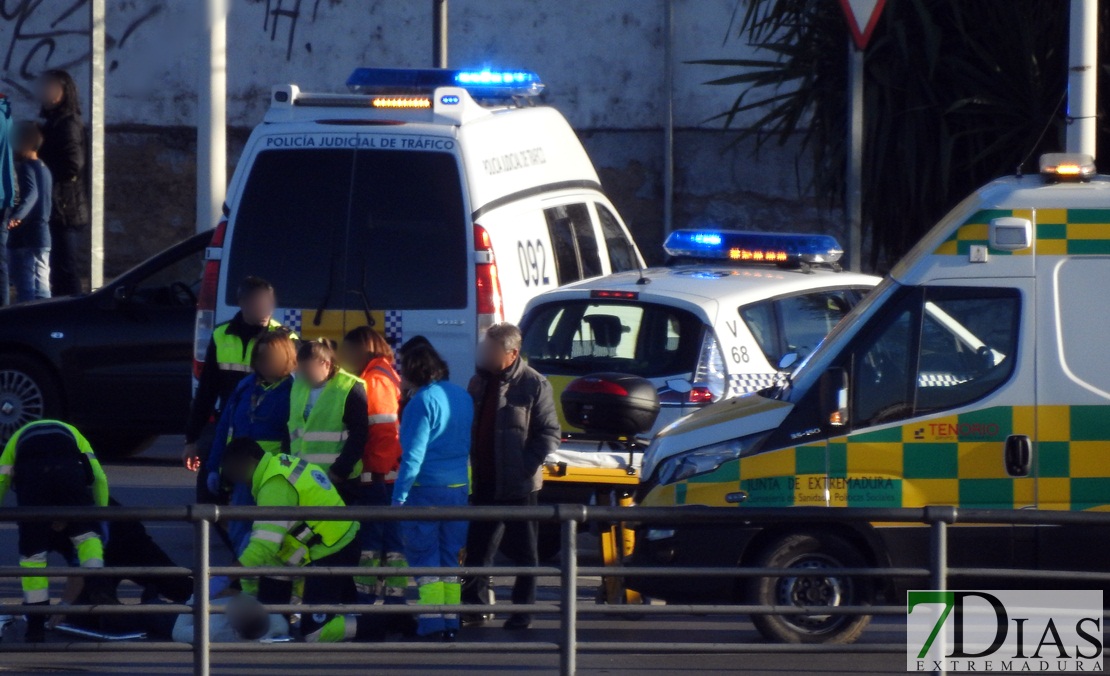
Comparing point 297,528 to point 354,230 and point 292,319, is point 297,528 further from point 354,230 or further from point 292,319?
point 354,230

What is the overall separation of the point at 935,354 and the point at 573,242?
4.24 m

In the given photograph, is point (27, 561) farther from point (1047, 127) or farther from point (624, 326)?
point (1047, 127)

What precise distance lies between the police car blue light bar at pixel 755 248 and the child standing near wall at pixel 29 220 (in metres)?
6.07

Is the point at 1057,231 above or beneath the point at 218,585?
above

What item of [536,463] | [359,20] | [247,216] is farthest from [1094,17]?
[359,20]

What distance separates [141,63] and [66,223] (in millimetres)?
5643

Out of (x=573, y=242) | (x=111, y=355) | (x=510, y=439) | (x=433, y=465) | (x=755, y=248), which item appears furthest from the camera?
(x=111, y=355)

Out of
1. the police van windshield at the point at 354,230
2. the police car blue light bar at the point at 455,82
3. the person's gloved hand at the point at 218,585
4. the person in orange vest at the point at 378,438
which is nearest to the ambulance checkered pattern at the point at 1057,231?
the person in orange vest at the point at 378,438

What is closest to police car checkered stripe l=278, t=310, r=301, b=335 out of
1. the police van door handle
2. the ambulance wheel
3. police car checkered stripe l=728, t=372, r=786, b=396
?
police car checkered stripe l=728, t=372, r=786, b=396

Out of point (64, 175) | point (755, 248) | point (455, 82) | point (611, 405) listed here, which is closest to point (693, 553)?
point (611, 405)

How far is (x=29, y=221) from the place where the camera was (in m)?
13.2

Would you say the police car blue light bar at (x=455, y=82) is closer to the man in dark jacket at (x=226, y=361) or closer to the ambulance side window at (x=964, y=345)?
the man in dark jacket at (x=226, y=361)

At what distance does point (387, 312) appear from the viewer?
8.97 m

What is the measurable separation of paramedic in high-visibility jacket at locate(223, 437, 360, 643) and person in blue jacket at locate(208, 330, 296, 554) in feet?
1.64
